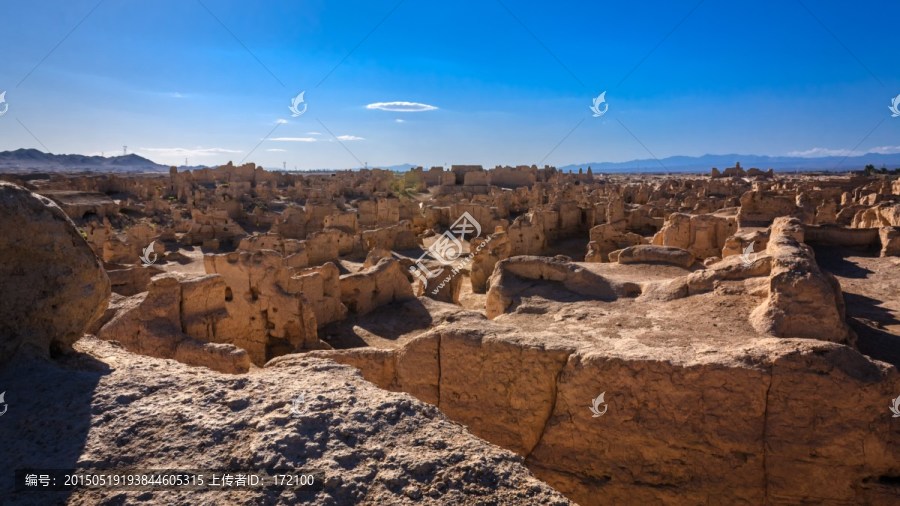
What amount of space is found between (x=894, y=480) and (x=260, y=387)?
16.7 ft

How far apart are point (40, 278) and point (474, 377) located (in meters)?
4.02

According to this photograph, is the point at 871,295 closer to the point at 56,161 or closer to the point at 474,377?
the point at 474,377

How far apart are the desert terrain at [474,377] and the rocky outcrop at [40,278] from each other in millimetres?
13

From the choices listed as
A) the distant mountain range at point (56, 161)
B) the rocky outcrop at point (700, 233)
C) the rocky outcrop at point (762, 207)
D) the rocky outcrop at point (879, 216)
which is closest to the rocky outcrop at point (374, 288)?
the rocky outcrop at point (700, 233)

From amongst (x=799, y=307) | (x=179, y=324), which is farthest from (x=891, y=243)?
(x=179, y=324)

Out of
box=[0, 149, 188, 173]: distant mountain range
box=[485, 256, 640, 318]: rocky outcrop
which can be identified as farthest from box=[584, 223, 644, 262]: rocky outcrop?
box=[0, 149, 188, 173]: distant mountain range

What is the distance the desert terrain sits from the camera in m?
2.85

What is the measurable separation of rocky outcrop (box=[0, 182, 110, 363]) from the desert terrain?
13mm

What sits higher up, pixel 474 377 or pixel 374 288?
pixel 474 377

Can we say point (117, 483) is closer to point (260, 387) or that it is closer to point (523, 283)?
point (260, 387)

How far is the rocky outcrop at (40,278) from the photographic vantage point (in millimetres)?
3658

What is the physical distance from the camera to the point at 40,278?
3828 mm

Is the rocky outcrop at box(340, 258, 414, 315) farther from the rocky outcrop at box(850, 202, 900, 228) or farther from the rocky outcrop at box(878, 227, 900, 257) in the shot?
the rocky outcrop at box(850, 202, 900, 228)

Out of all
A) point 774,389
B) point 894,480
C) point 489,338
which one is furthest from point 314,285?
point 894,480
